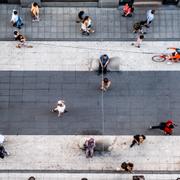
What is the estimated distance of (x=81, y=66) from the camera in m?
34.4

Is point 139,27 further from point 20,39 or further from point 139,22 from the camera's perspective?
point 20,39

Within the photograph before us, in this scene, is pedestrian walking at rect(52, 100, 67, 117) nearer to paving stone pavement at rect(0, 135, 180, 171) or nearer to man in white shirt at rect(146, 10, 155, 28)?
paving stone pavement at rect(0, 135, 180, 171)

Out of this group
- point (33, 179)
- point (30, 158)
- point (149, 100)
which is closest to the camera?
point (33, 179)

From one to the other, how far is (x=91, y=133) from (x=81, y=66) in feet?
15.4

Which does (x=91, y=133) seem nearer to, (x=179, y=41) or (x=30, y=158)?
(x=30, y=158)

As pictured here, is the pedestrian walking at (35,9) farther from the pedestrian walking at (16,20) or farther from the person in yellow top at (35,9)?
the pedestrian walking at (16,20)

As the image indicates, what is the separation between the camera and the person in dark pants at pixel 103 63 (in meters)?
33.1

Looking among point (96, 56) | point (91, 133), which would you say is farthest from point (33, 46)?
point (91, 133)

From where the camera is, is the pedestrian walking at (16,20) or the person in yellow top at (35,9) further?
the person in yellow top at (35,9)

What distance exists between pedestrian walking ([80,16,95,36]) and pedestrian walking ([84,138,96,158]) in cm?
799

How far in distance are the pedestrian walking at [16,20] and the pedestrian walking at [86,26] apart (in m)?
4.13

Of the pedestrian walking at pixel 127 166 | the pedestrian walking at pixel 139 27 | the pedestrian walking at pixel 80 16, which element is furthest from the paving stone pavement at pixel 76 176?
the pedestrian walking at pixel 80 16

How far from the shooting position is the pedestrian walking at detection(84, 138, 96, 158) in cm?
3090

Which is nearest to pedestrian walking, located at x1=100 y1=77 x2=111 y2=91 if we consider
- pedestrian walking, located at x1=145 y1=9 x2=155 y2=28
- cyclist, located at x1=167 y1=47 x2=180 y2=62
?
cyclist, located at x1=167 y1=47 x2=180 y2=62
